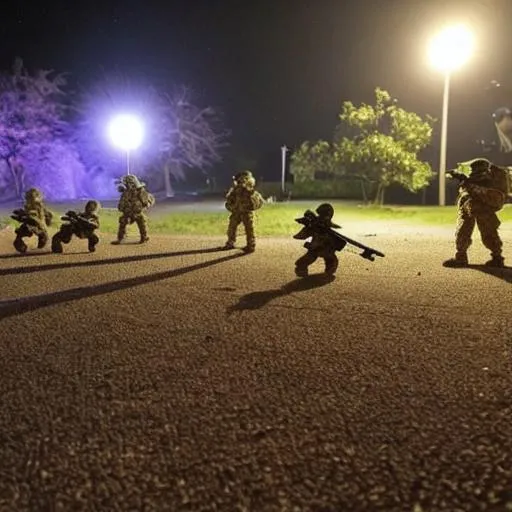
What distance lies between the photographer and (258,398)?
336cm

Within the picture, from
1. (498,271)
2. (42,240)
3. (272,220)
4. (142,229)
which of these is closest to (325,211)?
(498,271)

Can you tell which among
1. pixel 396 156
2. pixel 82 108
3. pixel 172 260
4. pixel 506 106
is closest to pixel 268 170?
pixel 82 108

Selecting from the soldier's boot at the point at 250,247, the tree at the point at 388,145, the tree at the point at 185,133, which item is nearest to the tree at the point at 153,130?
the tree at the point at 185,133

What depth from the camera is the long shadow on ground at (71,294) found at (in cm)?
569

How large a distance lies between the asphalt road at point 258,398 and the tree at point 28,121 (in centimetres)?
3190

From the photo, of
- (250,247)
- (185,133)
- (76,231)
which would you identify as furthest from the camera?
(185,133)

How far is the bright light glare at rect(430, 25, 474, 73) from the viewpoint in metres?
19.3

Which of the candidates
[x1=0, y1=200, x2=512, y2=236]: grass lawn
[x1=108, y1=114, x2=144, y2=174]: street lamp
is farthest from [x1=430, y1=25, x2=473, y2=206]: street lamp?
[x1=108, y1=114, x2=144, y2=174]: street lamp

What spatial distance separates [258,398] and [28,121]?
3621 cm

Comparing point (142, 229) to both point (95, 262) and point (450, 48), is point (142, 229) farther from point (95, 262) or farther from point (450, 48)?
point (450, 48)

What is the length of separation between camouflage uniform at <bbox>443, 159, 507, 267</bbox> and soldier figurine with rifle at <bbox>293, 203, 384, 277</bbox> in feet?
5.61

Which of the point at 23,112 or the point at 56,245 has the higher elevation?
the point at 23,112

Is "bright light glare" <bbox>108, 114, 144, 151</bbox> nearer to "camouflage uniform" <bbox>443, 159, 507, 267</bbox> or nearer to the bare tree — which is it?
the bare tree

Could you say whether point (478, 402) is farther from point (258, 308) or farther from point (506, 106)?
point (506, 106)
